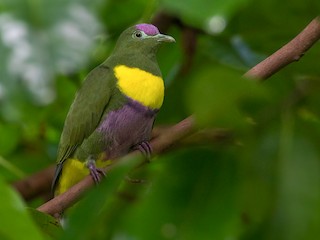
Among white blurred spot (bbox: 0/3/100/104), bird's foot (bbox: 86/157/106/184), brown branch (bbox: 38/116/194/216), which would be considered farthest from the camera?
bird's foot (bbox: 86/157/106/184)

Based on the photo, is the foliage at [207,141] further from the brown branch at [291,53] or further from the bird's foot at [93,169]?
the bird's foot at [93,169]

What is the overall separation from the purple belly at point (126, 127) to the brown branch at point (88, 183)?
15.3 inches

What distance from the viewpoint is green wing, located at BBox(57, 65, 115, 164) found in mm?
1394

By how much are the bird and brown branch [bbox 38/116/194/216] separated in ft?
1.25

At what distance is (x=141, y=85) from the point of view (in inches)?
53.0

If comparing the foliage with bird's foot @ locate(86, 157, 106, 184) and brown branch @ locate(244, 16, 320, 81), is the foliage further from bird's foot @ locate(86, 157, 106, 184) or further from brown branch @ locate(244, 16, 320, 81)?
bird's foot @ locate(86, 157, 106, 184)

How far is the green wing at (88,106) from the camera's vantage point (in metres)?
1.39

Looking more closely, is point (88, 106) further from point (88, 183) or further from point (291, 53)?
point (291, 53)

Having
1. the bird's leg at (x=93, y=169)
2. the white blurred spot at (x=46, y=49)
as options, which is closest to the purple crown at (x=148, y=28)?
the bird's leg at (x=93, y=169)

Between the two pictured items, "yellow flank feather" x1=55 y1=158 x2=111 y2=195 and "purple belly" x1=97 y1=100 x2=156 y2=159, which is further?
"yellow flank feather" x1=55 y1=158 x2=111 y2=195

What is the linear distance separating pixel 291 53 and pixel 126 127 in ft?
2.18

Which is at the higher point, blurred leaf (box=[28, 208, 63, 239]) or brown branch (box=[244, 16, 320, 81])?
brown branch (box=[244, 16, 320, 81])

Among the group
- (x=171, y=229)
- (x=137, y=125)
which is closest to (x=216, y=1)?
(x=171, y=229)

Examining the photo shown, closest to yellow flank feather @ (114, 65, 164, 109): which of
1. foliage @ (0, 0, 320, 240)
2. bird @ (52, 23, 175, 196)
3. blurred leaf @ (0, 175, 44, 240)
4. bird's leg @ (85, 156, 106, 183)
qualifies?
bird @ (52, 23, 175, 196)
